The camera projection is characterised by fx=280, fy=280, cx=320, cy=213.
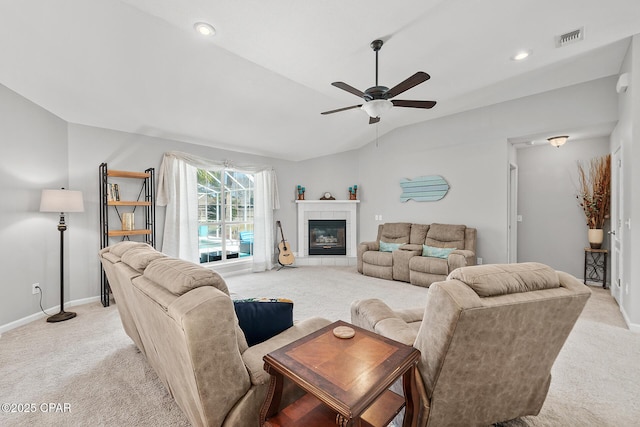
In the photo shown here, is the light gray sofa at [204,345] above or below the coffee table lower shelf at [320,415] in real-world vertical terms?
above

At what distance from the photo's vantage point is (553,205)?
4930 millimetres

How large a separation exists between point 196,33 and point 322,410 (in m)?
3.16

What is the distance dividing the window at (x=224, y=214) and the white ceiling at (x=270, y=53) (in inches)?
48.1

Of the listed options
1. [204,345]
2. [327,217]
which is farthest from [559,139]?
[204,345]

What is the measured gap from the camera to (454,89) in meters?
3.96

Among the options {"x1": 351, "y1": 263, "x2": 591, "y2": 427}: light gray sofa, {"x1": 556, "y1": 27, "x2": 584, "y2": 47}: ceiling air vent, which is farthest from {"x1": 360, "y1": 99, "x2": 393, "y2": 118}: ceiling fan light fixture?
{"x1": 351, "y1": 263, "x2": 591, "y2": 427}: light gray sofa

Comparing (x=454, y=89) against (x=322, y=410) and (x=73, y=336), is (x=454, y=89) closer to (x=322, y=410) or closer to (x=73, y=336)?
(x=322, y=410)

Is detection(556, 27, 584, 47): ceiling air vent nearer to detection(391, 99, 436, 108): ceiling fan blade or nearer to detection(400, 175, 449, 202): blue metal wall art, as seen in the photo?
detection(391, 99, 436, 108): ceiling fan blade

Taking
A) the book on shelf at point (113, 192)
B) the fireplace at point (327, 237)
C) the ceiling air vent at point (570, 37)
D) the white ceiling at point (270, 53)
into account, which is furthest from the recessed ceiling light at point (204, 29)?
the fireplace at point (327, 237)

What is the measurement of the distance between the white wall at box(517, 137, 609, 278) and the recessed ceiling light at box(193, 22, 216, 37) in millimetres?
5472

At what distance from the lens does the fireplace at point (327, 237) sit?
21.2 ft

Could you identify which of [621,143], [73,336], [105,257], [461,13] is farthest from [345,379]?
[621,143]

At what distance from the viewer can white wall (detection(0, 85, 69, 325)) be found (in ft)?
9.73

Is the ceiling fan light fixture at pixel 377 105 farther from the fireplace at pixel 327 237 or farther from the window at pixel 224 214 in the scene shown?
the fireplace at pixel 327 237
